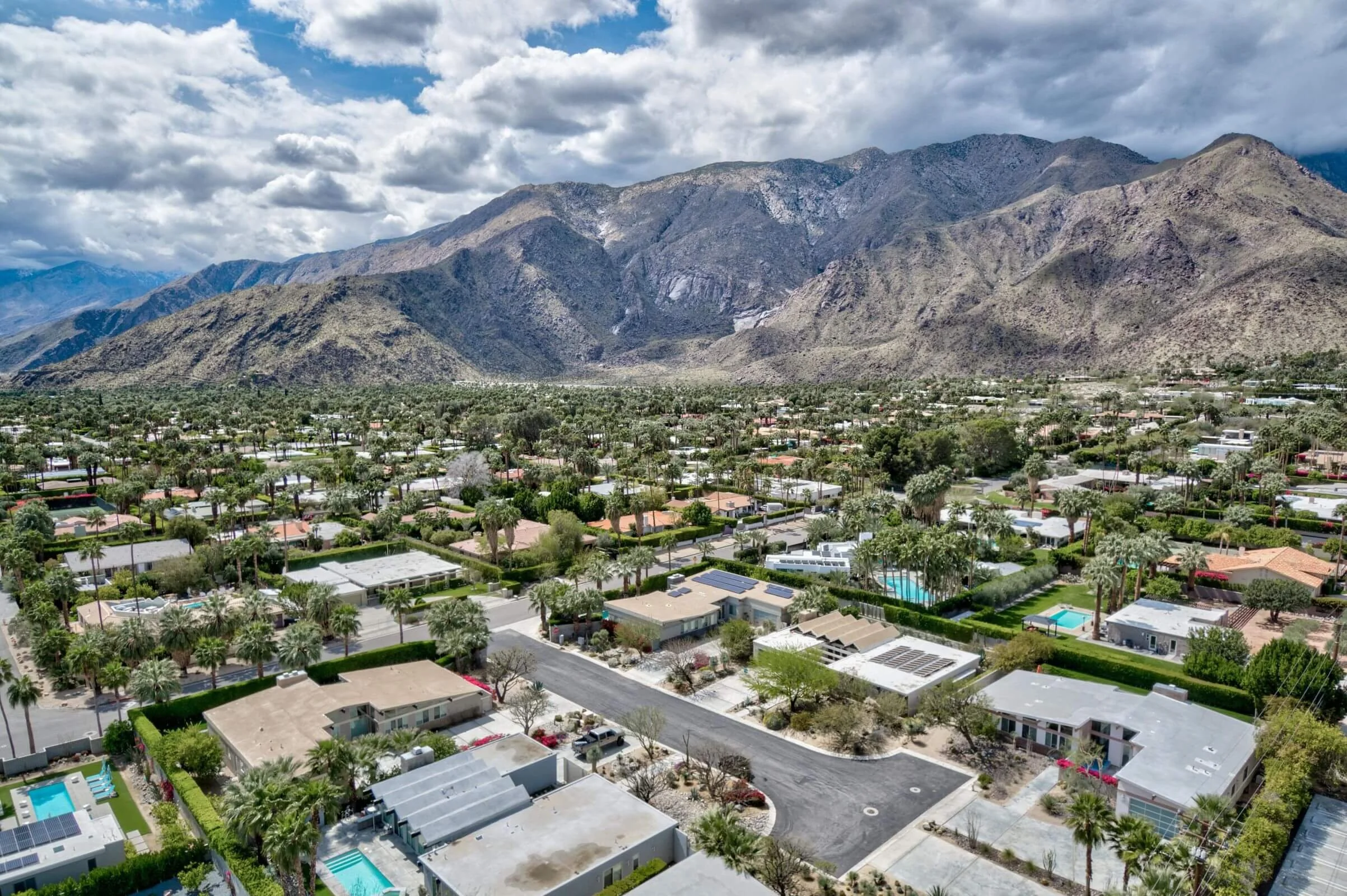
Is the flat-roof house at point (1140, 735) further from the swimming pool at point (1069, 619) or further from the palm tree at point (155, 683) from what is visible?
the palm tree at point (155, 683)

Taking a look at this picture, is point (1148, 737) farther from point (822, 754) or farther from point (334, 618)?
point (334, 618)

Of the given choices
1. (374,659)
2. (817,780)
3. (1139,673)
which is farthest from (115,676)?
(1139,673)

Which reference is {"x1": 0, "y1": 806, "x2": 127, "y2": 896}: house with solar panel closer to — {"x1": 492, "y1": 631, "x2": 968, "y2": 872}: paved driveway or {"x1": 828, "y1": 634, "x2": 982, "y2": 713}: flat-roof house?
{"x1": 492, "y1": 631, "x2": 968, "y2": 872}: paved driveway

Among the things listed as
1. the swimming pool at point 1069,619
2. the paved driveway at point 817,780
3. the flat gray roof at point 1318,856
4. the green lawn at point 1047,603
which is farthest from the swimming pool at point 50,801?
the swimming pool at point 1069,619

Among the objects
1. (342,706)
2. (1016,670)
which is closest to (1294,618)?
(1016,670)

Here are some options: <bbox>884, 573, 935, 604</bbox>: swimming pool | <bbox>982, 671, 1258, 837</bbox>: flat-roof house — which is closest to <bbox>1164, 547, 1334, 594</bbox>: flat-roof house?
<bbox>884, 573, 935, 604</bbox>: swimming pool

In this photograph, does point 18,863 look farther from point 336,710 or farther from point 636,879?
point 636,879
